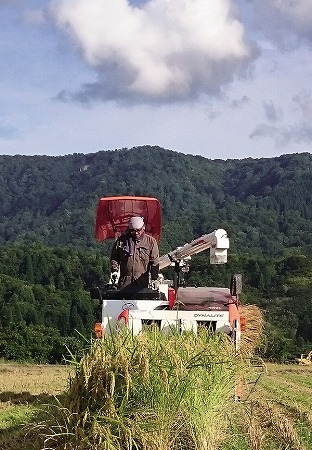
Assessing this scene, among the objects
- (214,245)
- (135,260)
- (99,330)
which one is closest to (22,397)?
(135,260)

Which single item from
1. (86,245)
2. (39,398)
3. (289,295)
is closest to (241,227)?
(86,245)

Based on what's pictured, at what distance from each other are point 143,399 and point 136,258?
441cm

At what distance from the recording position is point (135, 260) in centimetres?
984

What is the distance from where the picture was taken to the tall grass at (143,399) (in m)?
5.26

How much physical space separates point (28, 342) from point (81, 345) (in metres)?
36.1

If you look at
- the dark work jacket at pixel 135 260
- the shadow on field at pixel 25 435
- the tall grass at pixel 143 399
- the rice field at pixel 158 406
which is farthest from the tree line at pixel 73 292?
the tall grass at pixel 143 399

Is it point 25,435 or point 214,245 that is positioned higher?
point 214,245

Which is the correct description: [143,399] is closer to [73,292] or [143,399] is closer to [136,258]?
[136,258]

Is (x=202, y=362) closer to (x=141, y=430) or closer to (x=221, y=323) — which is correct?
(x=141, y=430)

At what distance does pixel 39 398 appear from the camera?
10.1 meters

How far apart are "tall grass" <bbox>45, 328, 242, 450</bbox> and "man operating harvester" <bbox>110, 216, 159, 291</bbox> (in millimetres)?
3718

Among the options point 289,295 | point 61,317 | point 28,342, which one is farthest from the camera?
point 289,295

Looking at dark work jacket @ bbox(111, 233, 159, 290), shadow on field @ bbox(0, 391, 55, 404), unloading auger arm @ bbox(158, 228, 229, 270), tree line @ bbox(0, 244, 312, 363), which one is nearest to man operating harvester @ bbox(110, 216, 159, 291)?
dark work jacket @ bbox(111, 233, 159, 290)

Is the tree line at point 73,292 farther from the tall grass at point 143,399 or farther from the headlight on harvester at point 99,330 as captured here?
the tall grass at point 143,399
